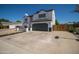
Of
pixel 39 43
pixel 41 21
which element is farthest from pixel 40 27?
pixel 39 43

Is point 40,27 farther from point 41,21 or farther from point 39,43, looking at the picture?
point 39,43

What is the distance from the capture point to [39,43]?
391cm

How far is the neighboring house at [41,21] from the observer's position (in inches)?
157

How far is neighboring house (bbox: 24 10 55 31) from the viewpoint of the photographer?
157 inches

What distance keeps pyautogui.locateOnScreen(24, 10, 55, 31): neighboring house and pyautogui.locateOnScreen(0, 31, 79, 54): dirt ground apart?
177mm

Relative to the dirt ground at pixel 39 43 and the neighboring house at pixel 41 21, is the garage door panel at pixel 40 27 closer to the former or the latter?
the neighboring house at pixel 41 21

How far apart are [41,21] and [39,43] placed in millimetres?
645

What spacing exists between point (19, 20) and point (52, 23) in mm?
913

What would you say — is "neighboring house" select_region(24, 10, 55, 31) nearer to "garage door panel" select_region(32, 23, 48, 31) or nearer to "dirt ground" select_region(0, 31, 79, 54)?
"garage door panel" select_region(32, 23, 48, 31)

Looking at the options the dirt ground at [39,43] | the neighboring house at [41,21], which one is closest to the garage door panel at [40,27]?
the neighboring house at [41,21]

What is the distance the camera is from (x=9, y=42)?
156 inches
